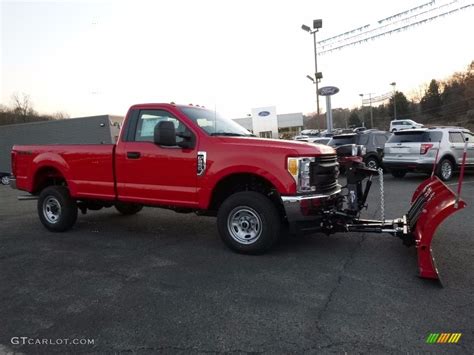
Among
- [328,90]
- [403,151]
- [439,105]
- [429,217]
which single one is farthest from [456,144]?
[439,105]

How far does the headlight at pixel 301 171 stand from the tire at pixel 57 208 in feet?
13.8

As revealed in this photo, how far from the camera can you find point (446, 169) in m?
13.3

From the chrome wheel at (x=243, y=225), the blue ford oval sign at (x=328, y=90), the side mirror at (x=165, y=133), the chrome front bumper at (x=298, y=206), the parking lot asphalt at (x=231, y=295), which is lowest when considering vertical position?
the parking lot asphalt at (x=231, y=295)

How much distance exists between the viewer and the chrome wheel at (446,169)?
13211 mm

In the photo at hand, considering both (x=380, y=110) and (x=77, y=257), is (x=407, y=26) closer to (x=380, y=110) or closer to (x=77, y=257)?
(x=77, y=257)

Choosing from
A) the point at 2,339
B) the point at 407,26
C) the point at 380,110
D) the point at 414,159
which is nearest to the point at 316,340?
the point at 2,339

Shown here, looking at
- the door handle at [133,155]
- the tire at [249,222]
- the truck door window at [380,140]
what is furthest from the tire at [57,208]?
the truck door window at [380,140]

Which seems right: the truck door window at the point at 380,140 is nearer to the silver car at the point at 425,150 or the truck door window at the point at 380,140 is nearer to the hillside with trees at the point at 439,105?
the silver car at the point at 425,150

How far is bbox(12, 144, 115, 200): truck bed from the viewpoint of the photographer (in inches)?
261

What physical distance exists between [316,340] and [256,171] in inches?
99.5

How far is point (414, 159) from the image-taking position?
12953mm

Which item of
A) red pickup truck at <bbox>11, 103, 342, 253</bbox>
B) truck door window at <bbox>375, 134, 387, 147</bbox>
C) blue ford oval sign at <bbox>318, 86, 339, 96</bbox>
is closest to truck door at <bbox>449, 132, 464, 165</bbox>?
truck door window at <bbox>375, 134, 387, 147</bbox>

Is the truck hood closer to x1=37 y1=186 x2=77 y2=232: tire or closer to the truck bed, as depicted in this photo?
the truck bed

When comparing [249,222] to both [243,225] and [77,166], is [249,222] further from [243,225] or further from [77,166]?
[77,166]
